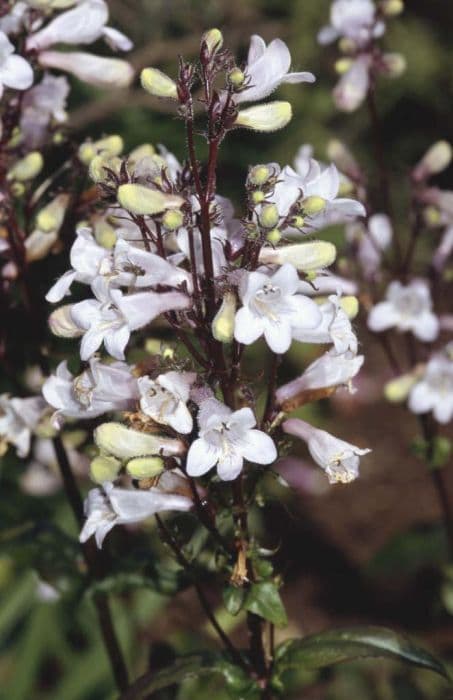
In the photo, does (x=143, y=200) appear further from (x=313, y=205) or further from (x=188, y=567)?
(x=188, y=567)

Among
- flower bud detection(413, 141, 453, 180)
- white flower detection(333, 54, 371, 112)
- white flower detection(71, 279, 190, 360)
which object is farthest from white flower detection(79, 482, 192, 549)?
white flower detection(333, 54, 371, 112)

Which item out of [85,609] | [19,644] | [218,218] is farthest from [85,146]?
[19,644]

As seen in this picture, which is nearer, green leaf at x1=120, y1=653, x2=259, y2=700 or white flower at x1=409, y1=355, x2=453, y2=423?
green leaf at x1=120, y1=653, x2=259, y2=700

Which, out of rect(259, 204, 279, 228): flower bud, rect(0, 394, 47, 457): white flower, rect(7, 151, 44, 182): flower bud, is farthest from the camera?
rect(0, 394, 47, 457): white flower

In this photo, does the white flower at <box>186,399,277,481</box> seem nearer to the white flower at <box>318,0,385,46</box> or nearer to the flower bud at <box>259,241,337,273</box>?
the flower bud at <box>259,241,337,273</box>

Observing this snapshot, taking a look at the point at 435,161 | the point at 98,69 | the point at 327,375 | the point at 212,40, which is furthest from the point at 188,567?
the point at 435,161

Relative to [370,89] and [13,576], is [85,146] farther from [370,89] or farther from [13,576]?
[13,576]
